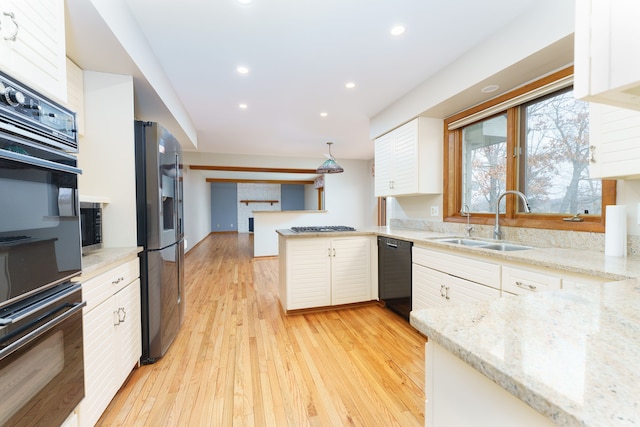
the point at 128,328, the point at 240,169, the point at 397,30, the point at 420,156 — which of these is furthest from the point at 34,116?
the point at 240,169

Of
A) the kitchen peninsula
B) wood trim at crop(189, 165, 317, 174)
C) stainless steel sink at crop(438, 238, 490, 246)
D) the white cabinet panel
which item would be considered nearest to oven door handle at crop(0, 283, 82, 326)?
the kitchen peninsula

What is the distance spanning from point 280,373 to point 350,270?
135cm

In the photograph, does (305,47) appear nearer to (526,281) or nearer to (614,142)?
(614,142)

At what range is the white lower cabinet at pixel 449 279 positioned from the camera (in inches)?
69.7

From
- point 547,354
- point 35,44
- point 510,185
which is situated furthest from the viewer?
point 510,185

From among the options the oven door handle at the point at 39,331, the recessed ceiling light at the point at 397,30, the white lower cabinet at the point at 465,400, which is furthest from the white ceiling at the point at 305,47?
the white lower cabinet at the point at 465,400

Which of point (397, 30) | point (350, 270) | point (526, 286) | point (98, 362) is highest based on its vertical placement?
point (397, 30)

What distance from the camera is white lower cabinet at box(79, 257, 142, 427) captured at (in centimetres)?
127

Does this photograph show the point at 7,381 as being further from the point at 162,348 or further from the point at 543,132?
the point at 543,132

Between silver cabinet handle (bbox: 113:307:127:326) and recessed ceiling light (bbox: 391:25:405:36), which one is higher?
recessed ceiling light (bbox: 391:25:405:36)

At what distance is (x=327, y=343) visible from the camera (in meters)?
2.23

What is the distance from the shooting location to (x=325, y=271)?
2854 mm

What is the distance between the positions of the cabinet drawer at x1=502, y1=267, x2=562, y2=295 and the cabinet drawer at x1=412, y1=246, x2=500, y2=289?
6 cm

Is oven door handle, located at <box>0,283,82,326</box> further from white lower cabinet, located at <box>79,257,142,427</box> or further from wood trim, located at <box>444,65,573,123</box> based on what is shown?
wood trim, located at <box>444,65,573,123</box>
